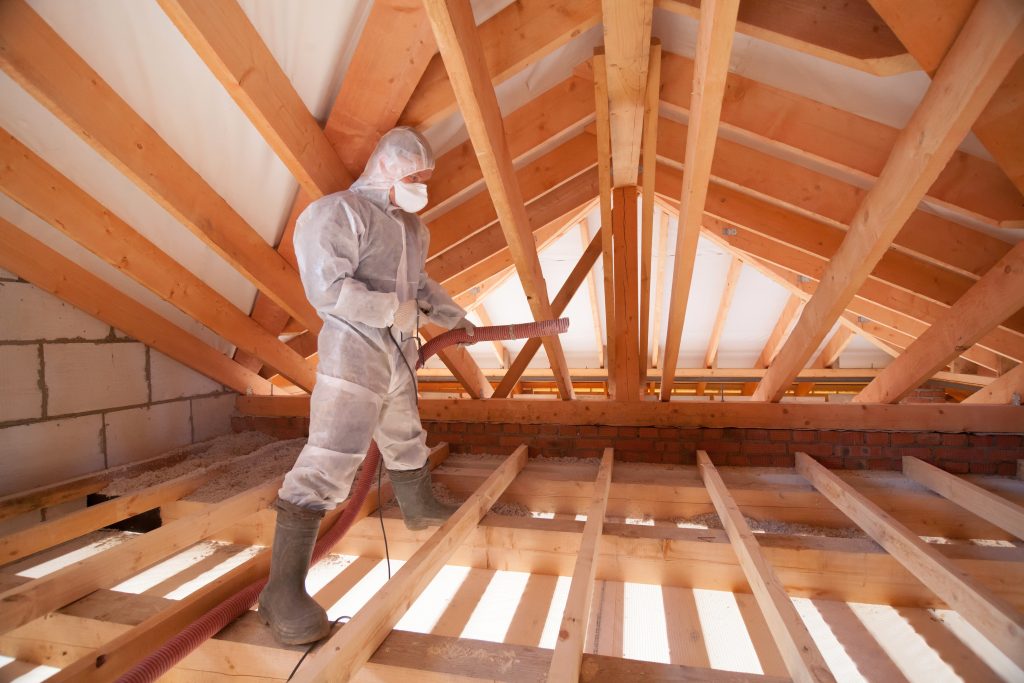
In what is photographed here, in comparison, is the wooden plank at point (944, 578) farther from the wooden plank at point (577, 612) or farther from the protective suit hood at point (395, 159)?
the protective suit hood at point (395, 159)

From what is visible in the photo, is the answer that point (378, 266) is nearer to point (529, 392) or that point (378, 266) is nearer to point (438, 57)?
point (438, 57)

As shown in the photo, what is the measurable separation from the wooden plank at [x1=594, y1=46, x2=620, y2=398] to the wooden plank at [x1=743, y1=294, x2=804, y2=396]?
2.80 metres

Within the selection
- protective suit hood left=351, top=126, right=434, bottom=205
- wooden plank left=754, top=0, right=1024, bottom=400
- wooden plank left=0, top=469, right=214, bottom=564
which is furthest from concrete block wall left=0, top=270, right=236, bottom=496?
wooden plank left=754, top=0, right=1024, bottom=400

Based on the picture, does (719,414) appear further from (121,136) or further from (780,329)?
(780,329)

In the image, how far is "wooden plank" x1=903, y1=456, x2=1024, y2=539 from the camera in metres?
1.92

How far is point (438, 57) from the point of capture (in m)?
1.95

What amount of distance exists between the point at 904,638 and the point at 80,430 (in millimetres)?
3870

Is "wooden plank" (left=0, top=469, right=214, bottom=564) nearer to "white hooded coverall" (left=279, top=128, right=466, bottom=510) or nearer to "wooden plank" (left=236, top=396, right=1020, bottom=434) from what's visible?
"wooden plank" (left=236, top=396, right=1020, bottom=434)

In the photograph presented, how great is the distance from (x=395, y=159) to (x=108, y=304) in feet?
6.87

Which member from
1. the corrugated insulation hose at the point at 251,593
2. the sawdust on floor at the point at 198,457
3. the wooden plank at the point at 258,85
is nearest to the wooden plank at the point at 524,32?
the wooden plank at the point at 258,85

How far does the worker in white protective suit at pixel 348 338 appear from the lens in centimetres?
162

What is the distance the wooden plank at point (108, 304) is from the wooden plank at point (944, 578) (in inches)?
144

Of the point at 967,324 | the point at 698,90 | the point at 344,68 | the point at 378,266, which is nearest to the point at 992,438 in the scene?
the point at 967,324

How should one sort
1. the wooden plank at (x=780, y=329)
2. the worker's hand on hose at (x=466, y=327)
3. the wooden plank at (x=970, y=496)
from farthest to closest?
the wooden plank at (x=780, y=329)
the worker's hand on hose at (x=466, y=327)
the wooden plank at (x=970, y=496)
